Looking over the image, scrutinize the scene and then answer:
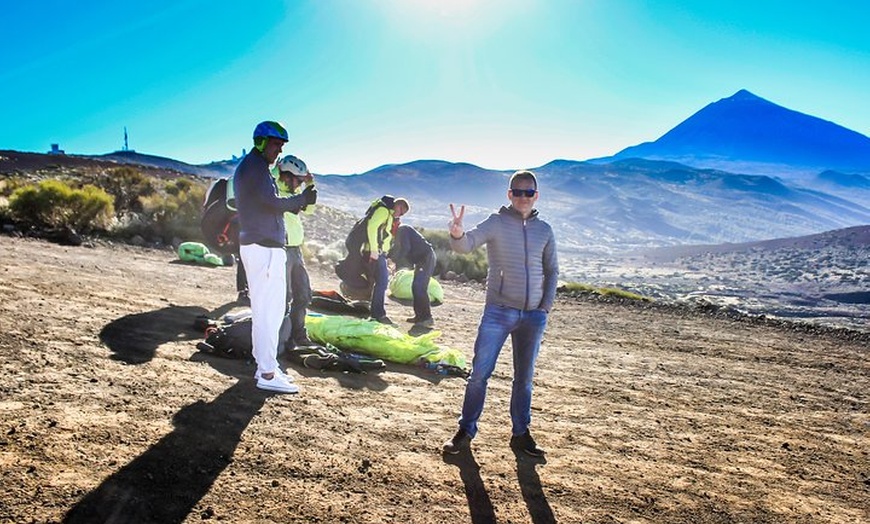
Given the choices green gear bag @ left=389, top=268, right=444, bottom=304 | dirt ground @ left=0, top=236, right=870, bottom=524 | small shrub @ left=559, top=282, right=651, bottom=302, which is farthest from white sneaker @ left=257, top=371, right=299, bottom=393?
small shrub @ left=559, top=282, right=651, bottom=302

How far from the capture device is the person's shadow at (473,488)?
2957 mm

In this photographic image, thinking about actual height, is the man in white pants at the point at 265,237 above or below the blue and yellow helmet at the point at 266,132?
below

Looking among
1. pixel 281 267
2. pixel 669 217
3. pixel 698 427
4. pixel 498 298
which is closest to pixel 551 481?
pixel 498 298

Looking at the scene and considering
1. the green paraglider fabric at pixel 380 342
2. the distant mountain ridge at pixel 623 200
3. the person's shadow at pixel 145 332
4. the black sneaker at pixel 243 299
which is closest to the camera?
the person's shadow at pixel 145 332

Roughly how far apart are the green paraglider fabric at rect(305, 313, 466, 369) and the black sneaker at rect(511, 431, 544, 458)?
6.09 ft

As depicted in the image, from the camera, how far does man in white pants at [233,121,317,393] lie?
409 centimetres

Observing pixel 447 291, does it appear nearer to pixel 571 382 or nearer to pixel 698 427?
pixel 571 382

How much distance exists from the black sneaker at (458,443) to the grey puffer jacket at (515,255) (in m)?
0.86

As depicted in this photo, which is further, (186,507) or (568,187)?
(568,187)

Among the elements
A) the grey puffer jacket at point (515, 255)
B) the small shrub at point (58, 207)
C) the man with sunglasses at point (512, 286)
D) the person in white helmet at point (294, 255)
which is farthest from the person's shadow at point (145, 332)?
the small shrub at point (58, 207)

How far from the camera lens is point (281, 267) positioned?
424 cm

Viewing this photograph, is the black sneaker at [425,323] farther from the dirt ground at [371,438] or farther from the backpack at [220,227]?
the backpack at [220,227]

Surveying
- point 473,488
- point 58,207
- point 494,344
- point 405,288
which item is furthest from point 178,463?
point 58,207

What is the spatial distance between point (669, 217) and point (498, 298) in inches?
4002
